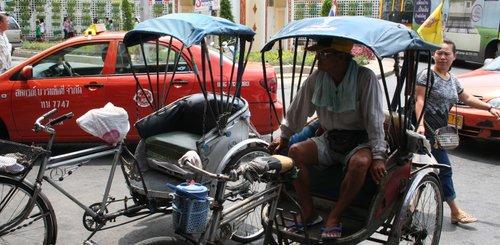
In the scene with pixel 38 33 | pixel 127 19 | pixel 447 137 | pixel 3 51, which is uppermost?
pixel 127 19

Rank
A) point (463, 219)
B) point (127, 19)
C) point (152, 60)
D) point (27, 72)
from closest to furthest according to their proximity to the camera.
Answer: point (463, 219) < point (27, 72) < point (152, 60) < point (127, 19)

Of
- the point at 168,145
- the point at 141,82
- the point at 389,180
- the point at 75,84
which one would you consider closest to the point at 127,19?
the point at 75,84

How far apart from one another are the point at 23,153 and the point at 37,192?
265 millimetres

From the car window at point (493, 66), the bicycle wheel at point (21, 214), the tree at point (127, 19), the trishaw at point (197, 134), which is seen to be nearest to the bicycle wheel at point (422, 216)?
the trishaw at point (197, 134)

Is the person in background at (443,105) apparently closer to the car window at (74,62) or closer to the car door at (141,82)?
the car door at (141,82)

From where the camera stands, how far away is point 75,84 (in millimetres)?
6238

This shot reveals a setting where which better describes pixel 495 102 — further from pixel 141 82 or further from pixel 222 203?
pixel 222 203

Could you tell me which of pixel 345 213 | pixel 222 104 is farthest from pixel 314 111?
pixel 222 104

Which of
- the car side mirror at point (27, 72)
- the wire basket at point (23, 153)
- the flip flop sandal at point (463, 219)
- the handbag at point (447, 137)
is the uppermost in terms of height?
the car side mirror at point (27, 72)

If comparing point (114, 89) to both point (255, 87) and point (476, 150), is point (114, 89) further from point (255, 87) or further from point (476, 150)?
point (476, 150)

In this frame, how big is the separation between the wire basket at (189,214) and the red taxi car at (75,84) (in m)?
3.69

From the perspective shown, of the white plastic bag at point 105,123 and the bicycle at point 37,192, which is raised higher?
the white plastic bag at point 105,123

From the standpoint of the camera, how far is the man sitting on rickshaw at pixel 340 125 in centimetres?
332

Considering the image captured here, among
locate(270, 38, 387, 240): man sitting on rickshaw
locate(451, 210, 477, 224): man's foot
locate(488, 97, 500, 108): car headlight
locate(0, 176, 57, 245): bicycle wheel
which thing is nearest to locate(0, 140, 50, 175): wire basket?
locate(0, 176, 57, 245): bicycle wheel
